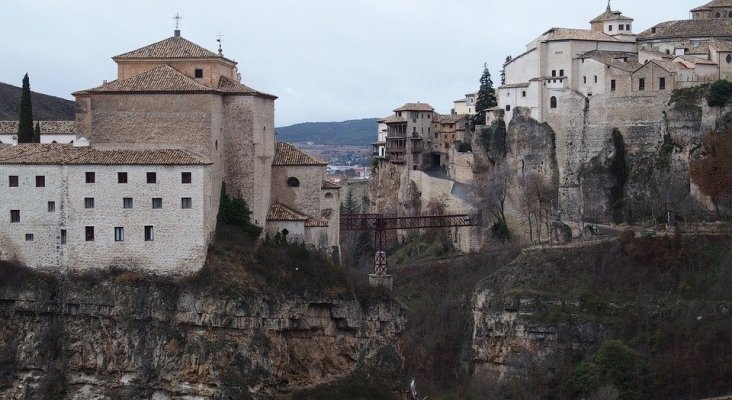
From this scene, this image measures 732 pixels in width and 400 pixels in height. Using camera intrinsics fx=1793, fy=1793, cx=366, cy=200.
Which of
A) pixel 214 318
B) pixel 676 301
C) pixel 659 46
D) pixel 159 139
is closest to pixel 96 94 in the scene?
pixel 159 139

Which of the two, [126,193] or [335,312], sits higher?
[126,193]

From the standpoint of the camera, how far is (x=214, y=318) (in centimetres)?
5888

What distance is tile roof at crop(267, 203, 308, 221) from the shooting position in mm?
64312

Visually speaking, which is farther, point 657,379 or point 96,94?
point 657,379

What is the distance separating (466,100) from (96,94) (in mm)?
63754

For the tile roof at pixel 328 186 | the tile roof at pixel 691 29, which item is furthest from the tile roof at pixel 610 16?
the tile roof at pixel 328 186

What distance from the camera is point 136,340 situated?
194 ft

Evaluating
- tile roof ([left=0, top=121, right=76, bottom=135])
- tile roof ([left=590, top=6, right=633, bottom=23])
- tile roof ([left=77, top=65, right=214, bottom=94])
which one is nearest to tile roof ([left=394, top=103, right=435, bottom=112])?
tile roof ([left=590, top=6, right=633, bottom=23])

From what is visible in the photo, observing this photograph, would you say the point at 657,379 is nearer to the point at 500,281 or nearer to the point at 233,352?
the point at 500,281

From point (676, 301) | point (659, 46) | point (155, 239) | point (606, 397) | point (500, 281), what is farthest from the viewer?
point (659, 46)

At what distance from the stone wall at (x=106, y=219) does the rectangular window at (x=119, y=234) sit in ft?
0.32

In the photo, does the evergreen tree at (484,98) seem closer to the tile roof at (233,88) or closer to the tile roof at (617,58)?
the tile roof at (617,58)

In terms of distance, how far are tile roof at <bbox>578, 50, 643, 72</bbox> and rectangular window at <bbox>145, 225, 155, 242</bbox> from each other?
117ft

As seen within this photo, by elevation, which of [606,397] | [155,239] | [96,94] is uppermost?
[96,94]
